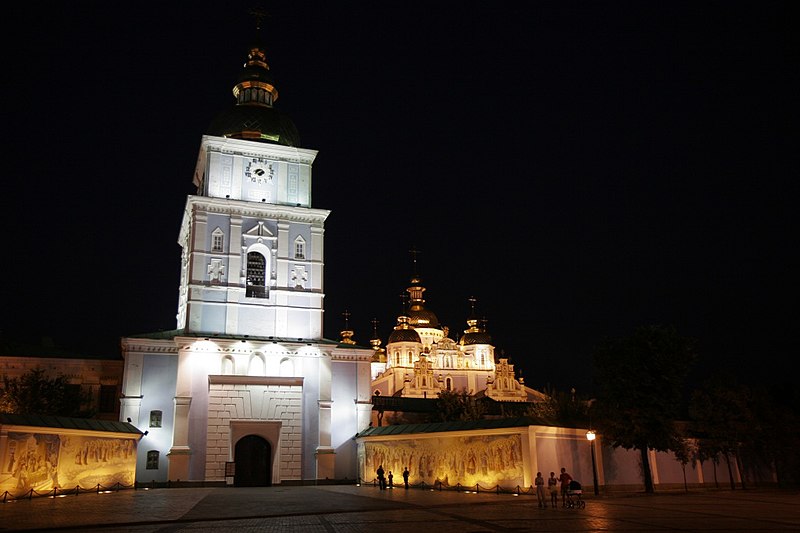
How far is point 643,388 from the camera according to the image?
102 feet

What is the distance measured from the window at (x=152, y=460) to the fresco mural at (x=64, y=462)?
2780mm

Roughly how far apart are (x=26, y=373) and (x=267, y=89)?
21.0 meters

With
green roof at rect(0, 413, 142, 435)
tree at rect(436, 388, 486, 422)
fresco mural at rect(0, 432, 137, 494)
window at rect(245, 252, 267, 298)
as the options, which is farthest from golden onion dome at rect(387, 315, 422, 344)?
fresco mural at rect(0, 432, 137, 494)

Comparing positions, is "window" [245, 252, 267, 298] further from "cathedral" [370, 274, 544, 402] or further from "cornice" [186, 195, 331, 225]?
"cathedral" [370, 274, 544, 402]

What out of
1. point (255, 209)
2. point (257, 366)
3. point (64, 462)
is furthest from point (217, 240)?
point (64, 462)

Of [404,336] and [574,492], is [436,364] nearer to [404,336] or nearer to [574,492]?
[404,336]

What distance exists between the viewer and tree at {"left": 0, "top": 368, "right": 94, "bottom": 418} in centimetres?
3238

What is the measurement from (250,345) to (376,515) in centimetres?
2031

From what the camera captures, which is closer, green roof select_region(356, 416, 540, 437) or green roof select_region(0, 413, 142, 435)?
green roof select_region(0, 413, 142, 435)

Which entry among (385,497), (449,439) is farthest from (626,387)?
(385,497)

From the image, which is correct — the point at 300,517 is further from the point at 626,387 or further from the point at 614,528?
the point at 626,387

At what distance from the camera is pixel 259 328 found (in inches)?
1503

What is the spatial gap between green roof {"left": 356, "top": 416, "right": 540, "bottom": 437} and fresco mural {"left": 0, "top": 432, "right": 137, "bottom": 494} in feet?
37.4

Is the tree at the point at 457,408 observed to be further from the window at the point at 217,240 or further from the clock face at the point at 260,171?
the clock face at the point at 260,171
